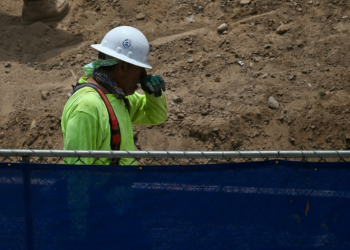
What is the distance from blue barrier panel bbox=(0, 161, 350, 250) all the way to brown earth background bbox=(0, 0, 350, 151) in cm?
392

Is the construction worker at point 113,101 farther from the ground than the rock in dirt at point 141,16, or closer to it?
farther from the ground

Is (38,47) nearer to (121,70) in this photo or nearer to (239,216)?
(121,70)

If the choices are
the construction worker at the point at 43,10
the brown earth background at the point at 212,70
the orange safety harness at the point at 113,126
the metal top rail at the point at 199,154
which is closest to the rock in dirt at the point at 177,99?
the brown earth background at the point at 212,70

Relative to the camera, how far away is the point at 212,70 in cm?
823

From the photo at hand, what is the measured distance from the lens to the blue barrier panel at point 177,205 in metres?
3.30

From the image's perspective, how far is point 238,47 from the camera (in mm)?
8461

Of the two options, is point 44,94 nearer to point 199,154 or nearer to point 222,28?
point 222,28

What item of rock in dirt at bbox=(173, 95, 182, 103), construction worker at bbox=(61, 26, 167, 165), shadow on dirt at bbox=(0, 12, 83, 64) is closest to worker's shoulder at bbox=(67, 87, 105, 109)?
construction worker at bbox=(61, 26, 167, 165)

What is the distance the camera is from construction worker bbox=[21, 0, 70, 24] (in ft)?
31.4

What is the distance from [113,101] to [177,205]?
121 cm

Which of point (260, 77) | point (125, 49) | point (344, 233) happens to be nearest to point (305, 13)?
point (260, 77)

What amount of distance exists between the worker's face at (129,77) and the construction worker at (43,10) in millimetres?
5602

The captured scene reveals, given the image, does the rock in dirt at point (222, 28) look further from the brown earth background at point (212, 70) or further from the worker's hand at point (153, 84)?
the worker's hand at point (153, 84)

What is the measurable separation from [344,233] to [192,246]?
0.86 m
